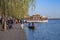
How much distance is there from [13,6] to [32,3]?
1869mm

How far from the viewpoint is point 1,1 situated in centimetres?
→ 1778

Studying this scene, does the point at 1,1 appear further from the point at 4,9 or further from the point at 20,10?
the point at 20,10

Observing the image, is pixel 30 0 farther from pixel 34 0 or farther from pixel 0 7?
pixel 0 7

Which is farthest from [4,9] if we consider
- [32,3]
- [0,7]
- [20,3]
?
[32,3]

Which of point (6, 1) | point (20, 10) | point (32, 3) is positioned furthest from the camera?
point (20, 10)

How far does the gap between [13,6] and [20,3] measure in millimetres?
675

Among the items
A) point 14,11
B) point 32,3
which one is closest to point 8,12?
point 14,11

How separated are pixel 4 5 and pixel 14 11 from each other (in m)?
1.78

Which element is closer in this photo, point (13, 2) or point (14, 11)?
point (13, 2)

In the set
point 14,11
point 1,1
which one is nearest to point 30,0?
point 14,11

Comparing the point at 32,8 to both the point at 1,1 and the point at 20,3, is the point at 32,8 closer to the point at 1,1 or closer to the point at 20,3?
the point at 20,3

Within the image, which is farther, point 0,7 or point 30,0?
point 30,0

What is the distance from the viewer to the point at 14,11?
19.3m

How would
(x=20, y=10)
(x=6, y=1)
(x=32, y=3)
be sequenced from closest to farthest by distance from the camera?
(x=6, y=1)
(x=32, y=3)
(x=20, y=10)
